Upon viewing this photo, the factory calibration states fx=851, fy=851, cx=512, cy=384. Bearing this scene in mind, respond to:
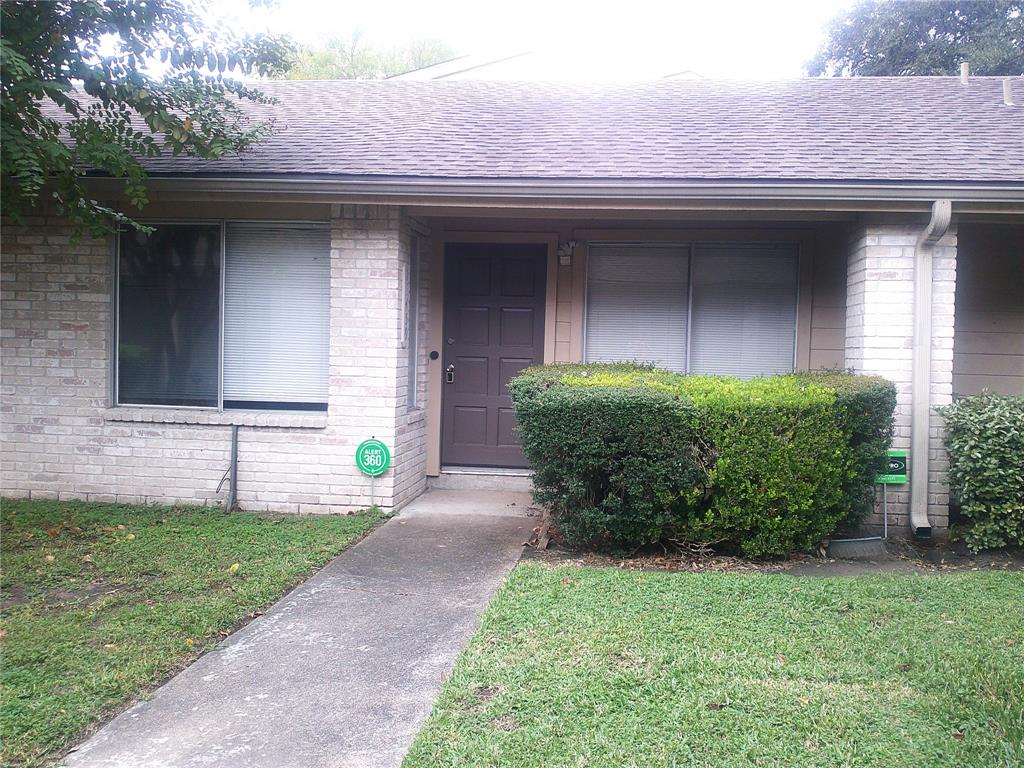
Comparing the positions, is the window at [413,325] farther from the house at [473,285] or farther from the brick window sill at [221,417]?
the brick window sill at [221,417]

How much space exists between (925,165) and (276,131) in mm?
5658

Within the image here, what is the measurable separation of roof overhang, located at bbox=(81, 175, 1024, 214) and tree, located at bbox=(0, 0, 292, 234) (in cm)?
40

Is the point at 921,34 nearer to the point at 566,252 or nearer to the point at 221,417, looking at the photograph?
the point at 566,252

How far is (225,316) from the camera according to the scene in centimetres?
753

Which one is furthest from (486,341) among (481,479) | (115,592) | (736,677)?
(736,677)

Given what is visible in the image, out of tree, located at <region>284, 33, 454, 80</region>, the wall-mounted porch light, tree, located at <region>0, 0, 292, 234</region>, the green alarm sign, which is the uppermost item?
tree, located at <region>284, 33, 454, 80</region>

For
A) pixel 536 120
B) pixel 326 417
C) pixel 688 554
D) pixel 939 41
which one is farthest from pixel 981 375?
pixel 939 41

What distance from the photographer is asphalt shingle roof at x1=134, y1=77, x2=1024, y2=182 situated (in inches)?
270

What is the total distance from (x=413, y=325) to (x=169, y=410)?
2.30 meters

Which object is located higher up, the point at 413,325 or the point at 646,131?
the point at 646,131

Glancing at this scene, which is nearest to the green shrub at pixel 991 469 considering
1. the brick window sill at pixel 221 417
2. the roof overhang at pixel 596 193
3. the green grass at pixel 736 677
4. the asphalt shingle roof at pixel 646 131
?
the green grass at pixel 736 677

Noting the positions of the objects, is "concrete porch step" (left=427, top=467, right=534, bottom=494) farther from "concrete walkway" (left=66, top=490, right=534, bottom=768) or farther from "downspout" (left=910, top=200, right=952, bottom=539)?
"downspout" (left=910, top=200, right=952, bottom=539)

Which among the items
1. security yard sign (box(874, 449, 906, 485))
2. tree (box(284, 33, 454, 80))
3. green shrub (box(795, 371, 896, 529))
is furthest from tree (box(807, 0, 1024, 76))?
green shrub (box(795, 371, 896, 529))

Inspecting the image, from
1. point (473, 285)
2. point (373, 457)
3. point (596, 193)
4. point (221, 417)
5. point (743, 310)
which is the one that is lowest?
point (373, 457)
